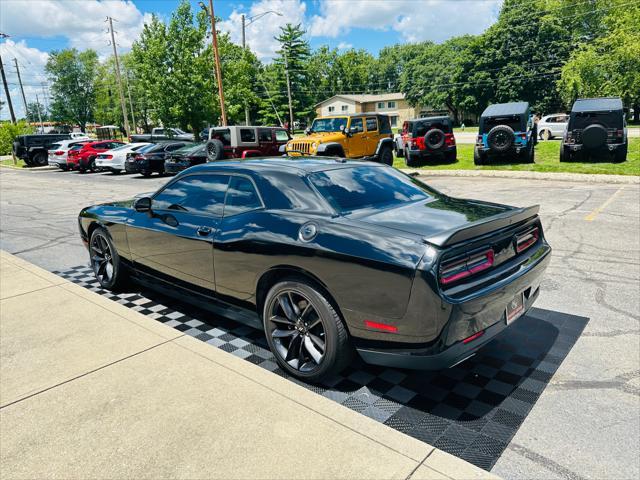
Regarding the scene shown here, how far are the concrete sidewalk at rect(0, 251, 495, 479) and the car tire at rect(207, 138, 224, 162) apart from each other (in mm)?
14110

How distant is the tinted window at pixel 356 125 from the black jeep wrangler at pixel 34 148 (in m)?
25.7

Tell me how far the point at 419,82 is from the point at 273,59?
24.6m

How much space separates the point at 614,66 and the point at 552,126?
54.9 feet

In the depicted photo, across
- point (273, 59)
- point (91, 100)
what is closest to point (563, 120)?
point (273, 59)

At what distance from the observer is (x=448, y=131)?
18234 millimetres

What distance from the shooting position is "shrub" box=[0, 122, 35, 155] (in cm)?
4512

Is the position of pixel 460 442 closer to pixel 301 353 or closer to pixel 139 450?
pixel 301 353

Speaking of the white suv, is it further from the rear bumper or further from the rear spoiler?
the rear bumper

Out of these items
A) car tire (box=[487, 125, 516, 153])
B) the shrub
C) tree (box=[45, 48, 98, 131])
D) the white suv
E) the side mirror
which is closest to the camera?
the side mirror

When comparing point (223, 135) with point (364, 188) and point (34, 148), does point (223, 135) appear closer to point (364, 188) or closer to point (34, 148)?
point (364, 188)

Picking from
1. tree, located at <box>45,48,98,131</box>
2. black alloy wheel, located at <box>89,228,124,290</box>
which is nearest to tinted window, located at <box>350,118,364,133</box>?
black alloy wheel, located at <box>89,228,124,290</box>

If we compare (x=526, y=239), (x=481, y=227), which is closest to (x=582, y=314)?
(x=526, y=239)

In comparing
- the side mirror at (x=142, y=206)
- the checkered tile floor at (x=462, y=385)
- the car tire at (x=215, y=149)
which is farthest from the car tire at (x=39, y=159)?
the checkered tile floor at (x=462, y=385)

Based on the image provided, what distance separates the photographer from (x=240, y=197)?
3.72 meters
